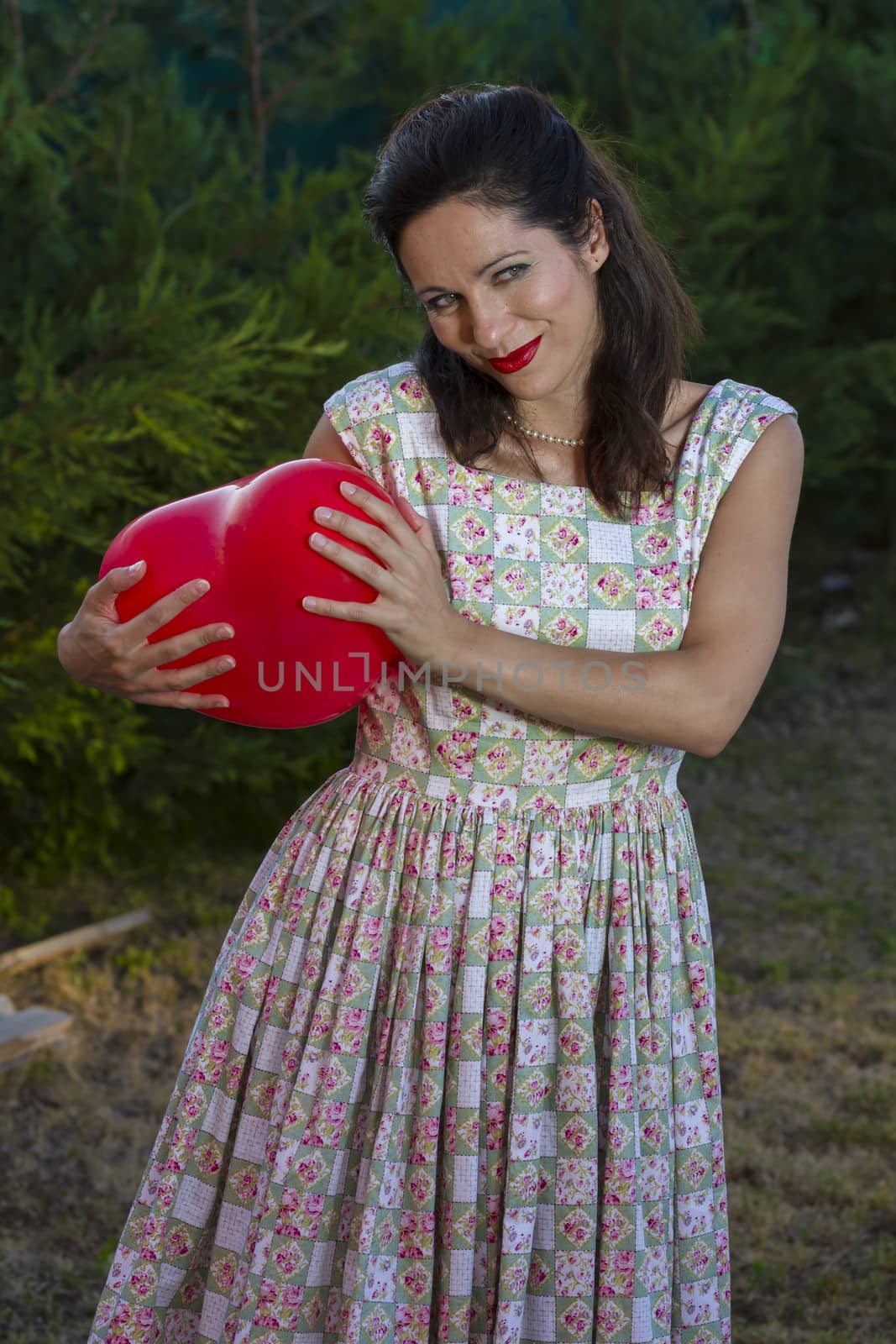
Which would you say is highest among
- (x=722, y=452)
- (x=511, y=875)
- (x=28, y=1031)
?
(x=722, y=452)

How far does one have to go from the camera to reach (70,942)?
3992 mm

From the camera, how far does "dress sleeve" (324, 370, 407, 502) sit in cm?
180

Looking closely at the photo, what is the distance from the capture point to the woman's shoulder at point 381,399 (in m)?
1.81

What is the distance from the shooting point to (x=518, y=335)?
1.68 m

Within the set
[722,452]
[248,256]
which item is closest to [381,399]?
[722,452]

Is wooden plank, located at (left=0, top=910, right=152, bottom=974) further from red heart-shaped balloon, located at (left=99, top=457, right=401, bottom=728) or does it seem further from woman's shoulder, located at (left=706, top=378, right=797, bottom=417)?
woman's shoulder, located at (left=706, top=378, right=797, bottom=417)

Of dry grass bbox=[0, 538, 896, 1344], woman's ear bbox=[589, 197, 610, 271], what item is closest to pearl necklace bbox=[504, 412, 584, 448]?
woman's ear bbox=[589, 197, 610, 271]

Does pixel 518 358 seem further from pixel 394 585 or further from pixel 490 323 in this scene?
pixel 394 585

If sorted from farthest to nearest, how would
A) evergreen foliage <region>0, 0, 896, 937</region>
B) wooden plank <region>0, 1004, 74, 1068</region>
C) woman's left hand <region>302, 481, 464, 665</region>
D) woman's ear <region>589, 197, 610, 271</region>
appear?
evergreen foliage <region>0, 0, 896, 937</region>
wooden plank <region>0, 1004, 74, 1068</region>
woman's ear <region>589, 197, 610, 271</region>
woman's left hand <region>302, 481, 464, 665</region>

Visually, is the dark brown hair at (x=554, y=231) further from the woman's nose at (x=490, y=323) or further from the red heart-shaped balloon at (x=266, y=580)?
the red heart-shaped balloon at (x=266, y=580)

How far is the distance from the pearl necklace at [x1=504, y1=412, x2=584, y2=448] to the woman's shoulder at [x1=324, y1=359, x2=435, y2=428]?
0.36 ft

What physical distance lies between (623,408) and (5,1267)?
198cm

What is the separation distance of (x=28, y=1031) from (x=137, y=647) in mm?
2112

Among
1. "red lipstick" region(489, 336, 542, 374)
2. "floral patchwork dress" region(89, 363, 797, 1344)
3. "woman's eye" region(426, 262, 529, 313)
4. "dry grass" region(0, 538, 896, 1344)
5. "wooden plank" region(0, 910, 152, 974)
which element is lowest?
"dry grass" region(0, 538, 896, 1344)
